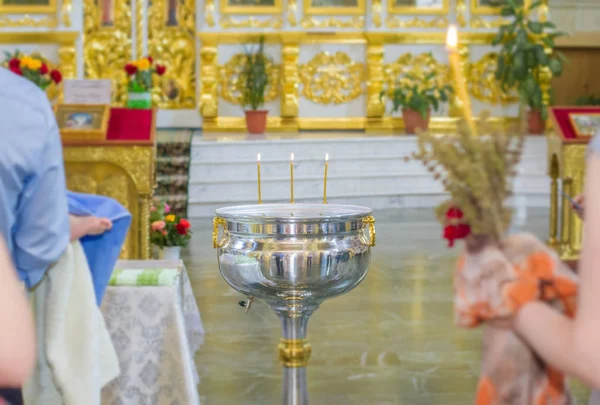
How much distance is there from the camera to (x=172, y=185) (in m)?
9.54

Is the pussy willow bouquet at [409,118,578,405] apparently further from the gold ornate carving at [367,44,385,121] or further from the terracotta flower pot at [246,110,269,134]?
the gold ornate carving at [367,44,385,121]

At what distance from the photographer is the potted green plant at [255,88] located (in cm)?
1128

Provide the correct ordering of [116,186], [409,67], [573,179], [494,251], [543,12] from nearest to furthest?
[494,251] < [116,186] < [573,179] < [543,12] < [409,67]

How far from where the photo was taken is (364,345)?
4.96 meters

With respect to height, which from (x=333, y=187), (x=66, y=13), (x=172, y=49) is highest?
(x=66, y=13)

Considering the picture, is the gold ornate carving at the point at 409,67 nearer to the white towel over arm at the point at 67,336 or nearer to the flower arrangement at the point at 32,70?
the flower arrangement at the point at 32,70

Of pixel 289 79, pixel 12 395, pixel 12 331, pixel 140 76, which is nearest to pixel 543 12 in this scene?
pixel 289 79

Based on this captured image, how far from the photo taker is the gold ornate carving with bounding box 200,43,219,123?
1155cm

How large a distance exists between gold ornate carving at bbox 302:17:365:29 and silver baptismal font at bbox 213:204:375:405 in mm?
8807

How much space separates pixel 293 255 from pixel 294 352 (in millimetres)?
330

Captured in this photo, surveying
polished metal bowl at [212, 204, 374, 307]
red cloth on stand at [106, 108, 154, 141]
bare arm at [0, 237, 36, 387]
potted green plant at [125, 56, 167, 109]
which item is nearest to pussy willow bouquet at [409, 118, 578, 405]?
bare arm at [0, 237, 36, 387]

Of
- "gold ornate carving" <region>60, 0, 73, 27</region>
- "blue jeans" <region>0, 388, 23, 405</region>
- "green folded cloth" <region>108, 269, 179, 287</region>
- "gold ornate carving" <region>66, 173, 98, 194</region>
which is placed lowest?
"green folded cloth" <region>108, 269, 179, 287</region>

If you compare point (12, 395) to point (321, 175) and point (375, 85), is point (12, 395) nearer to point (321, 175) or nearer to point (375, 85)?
point (321, 175)

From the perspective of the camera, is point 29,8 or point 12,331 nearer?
point 12,331
